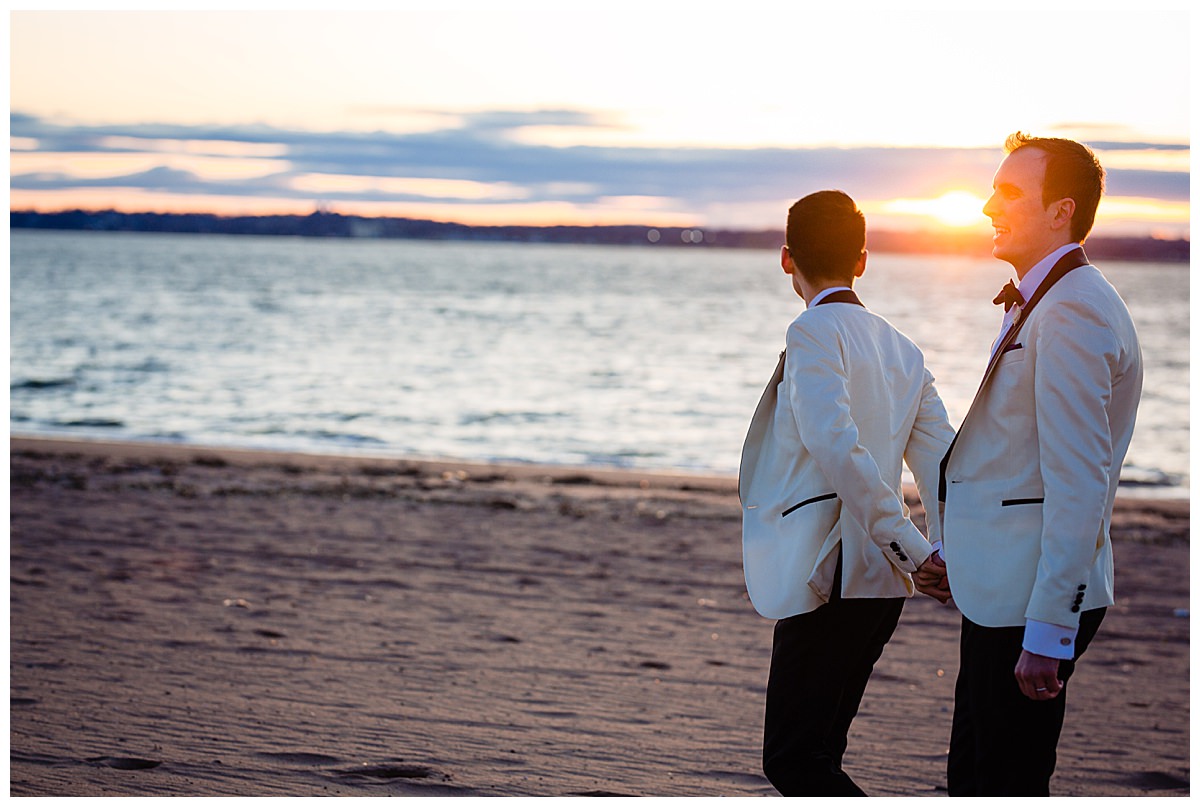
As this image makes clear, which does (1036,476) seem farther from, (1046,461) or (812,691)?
(812,691)

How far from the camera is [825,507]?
2975 mm

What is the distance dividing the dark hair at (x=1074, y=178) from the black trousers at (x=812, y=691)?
106cm

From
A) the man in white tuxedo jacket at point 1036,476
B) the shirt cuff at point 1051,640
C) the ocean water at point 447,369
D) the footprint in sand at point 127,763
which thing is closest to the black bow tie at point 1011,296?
the man in white tuxedo jacket at point 1036,476

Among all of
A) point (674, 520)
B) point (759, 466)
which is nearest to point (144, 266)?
point (674, 520)

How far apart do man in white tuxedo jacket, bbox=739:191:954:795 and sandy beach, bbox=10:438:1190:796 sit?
Answer: 154cm

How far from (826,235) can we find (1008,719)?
1234mm

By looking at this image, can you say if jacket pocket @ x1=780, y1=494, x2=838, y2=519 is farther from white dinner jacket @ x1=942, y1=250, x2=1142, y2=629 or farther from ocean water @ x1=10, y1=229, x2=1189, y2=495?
ocean water @ x1=10, y1=229, x2=1189, y2=495

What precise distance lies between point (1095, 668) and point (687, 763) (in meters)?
2.87

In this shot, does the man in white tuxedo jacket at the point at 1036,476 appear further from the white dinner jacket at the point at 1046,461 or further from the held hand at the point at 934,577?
the held hand at the point at 934,577

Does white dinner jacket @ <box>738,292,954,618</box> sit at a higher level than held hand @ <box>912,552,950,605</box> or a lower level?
higher

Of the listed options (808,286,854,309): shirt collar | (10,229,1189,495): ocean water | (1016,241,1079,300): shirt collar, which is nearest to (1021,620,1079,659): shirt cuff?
(1016,241,1079,300): shirt collar

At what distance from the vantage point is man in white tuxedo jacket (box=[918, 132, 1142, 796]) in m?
2.46

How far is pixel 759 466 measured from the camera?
3084 mm

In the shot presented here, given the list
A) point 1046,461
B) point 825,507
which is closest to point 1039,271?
point 1046,461
